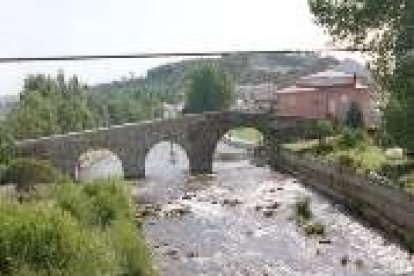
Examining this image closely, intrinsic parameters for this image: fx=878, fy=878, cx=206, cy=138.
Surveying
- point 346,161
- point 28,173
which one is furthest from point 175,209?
point 346,161

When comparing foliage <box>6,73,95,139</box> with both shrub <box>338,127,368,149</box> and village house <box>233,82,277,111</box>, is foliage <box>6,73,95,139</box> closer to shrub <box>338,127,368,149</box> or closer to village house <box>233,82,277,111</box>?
village house <box>233,82,277,111</box>

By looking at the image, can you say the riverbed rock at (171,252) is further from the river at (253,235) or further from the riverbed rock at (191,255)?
the riverbed rock at (191,255)

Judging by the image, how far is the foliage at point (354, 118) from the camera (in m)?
83.3

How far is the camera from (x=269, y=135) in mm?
86438

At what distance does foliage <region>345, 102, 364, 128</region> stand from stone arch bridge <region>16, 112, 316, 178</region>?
4.05 metres

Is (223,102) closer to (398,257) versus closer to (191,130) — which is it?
(191,130)

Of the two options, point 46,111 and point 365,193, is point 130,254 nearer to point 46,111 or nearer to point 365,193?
point 365,193

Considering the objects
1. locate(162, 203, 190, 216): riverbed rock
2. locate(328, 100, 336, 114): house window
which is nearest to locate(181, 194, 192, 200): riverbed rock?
locate(162, 203, 190, 216): riverbed rock

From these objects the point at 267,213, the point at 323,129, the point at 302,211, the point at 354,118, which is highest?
the point at 354,118

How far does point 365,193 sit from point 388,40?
9413mm

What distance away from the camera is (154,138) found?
269 feet

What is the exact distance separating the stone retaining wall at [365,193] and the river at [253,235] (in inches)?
37.0

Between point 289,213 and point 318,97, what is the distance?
3948 centimetres

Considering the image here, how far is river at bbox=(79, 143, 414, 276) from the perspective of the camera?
129 ft
